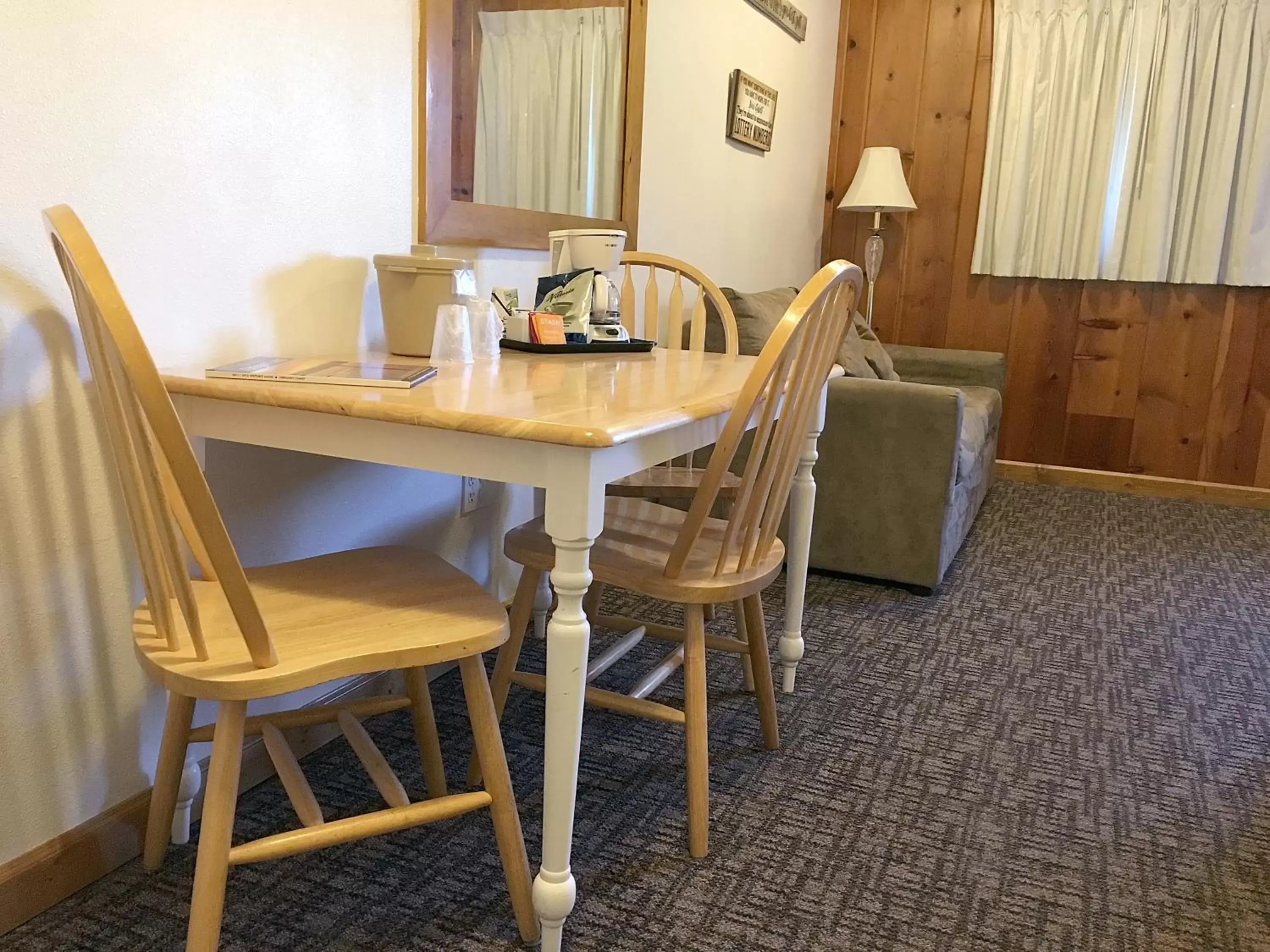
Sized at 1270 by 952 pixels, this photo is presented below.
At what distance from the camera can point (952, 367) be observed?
404 centimetres

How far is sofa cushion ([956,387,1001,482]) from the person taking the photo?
289cm

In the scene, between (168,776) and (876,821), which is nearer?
(168,776)

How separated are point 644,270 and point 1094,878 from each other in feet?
6.40

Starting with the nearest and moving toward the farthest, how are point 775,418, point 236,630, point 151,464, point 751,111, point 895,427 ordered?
point 151,464
point 236,630
point 775,418
point 895,427
point 751,111

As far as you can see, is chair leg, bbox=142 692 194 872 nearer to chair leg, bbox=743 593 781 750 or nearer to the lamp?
chair leg, bbox=743 593 781 750

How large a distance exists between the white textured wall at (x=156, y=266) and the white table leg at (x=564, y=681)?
0.66 meters

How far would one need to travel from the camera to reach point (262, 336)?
1571 mm

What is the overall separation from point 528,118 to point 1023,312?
113 inches

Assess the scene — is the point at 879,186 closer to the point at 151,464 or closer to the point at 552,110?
the point at 552,110

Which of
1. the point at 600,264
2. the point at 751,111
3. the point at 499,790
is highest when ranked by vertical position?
the point at 751,111

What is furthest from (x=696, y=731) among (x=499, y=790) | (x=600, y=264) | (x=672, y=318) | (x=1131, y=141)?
(x=1131, y=141)

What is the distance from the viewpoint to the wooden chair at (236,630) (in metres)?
0.94

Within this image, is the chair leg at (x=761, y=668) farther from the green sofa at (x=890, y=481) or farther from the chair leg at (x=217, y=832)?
the green sofa at (x=890, y=481)

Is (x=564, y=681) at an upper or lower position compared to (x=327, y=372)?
lower
